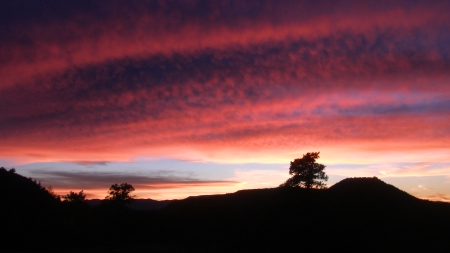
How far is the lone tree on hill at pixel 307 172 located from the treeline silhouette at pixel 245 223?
819cm

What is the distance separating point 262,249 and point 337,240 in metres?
7.11

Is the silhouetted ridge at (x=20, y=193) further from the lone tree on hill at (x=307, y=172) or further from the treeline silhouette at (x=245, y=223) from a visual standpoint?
the lone tree on hill at (x=307, y=172)

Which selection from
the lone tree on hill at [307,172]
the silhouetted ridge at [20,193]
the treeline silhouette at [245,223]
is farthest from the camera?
the lone tree on hill at [307,172]

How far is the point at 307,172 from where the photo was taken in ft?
201

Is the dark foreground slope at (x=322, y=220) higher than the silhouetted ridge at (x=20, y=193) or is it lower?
lower

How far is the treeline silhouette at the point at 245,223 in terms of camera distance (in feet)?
114

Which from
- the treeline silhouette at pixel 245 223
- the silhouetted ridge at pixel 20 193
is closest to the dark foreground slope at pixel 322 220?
the treeline silhouette at pixel 245 223

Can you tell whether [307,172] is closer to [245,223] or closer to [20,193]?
[245,223]

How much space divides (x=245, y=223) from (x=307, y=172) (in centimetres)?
2013

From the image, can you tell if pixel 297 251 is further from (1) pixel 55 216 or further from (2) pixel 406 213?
(1) pixel 55 216

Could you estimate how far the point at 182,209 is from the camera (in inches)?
2191

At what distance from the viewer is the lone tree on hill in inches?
2394

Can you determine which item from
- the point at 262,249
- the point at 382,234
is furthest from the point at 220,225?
the point at 382,234

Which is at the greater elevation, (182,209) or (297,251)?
(182,209)
